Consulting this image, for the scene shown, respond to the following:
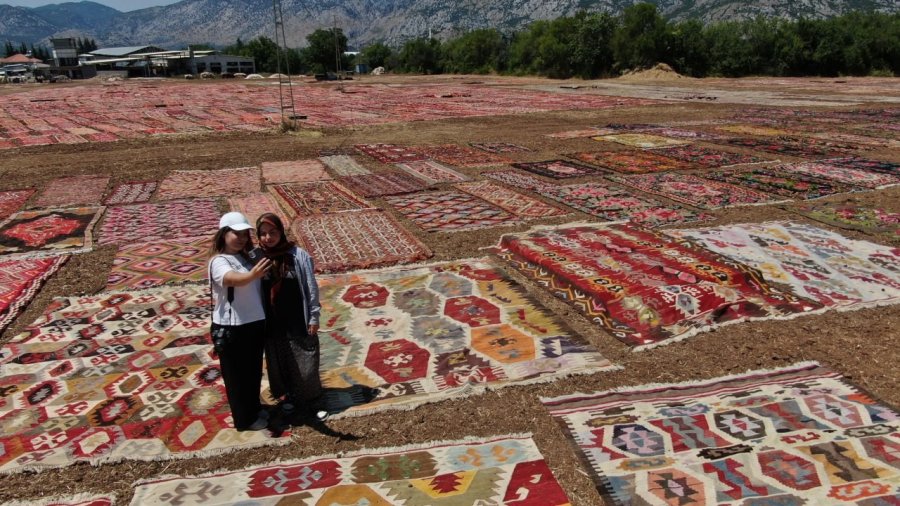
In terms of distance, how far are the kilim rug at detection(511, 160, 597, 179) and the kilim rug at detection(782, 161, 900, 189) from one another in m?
3.64

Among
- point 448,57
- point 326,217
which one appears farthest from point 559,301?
point 448,57

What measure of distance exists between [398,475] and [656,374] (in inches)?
85.0

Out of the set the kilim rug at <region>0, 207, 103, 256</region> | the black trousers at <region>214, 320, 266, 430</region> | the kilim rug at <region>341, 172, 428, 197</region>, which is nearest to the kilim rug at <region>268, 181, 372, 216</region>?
the kilim rug at <region>341, 172, 428, 197</region>

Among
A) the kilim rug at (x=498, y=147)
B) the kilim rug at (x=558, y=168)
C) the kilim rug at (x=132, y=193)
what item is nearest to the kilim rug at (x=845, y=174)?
the kilim rug at (x=558, y=168)

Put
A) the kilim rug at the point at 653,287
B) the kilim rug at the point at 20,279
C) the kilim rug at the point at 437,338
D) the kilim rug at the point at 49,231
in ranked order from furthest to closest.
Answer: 1. the kilim rug at the point at 49,231
2. the kilim rug at the point at 20,279
3. the kilim rug at the point at 653,287
4. the kilim rug at the point at 437,338

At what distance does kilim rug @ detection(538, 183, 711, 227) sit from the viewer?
828 centimetres

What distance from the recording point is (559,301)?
18.6 ft

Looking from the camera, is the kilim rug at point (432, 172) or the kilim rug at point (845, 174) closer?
the kilim rug at point (845, 174)

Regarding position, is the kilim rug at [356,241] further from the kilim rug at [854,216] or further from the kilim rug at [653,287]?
the kilim rug at [854,216]

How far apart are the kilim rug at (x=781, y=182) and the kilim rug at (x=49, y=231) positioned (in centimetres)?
976

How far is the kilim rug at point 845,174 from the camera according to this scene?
9980 mm

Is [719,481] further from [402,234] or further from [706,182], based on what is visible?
[706,182]

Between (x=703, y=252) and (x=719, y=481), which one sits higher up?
(x=703, y=252)

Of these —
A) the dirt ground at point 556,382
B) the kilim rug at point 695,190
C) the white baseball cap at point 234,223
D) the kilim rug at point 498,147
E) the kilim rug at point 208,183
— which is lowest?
the dirt ground at point 556,382
